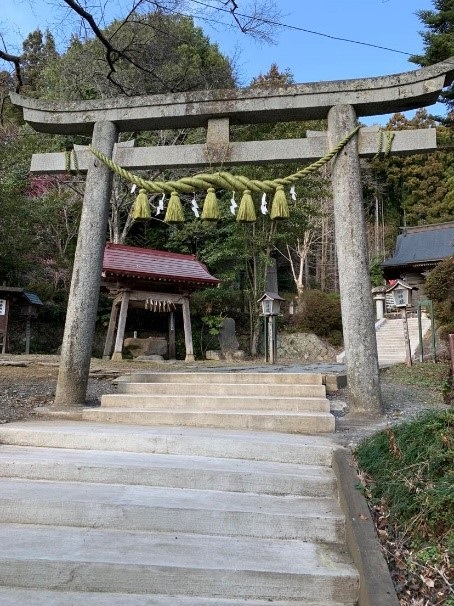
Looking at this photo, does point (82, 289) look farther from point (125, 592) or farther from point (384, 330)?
point (384, 330)

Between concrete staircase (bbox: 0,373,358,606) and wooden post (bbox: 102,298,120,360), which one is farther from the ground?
wooden post (bbox: 102,298,120,360)

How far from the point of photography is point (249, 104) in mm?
5531

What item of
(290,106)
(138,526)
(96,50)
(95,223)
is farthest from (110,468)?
(96,50)

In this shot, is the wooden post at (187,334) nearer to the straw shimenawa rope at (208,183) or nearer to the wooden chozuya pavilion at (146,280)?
the wooden chozuya pavilion at (146,280)

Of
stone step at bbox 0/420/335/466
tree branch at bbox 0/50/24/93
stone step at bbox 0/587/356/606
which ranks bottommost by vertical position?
stone step at bbox 0/587/356/606

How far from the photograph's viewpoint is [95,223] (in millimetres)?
5703

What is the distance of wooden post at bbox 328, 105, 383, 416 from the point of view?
496 centimetres

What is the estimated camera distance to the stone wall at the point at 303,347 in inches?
756

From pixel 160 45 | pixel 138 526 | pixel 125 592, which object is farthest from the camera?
pixel 160 45

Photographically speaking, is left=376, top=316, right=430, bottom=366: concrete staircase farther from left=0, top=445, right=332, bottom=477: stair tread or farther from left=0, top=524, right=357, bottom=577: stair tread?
left=0, top=524, right=357, bottom=577: stair tread

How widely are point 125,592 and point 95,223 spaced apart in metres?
4.44

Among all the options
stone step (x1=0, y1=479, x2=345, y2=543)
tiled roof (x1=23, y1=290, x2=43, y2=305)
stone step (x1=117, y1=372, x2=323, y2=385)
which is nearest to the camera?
stone step (x1=0, y1=479, x2=345, y2=543)

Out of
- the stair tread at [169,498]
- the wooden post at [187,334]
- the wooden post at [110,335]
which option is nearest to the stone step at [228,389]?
the stair tread at [169,498]

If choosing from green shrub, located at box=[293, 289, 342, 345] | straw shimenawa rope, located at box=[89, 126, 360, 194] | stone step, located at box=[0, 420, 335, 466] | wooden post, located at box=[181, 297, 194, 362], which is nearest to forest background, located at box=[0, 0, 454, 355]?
green shrub, located at box=[293, 289, 342, 345]
